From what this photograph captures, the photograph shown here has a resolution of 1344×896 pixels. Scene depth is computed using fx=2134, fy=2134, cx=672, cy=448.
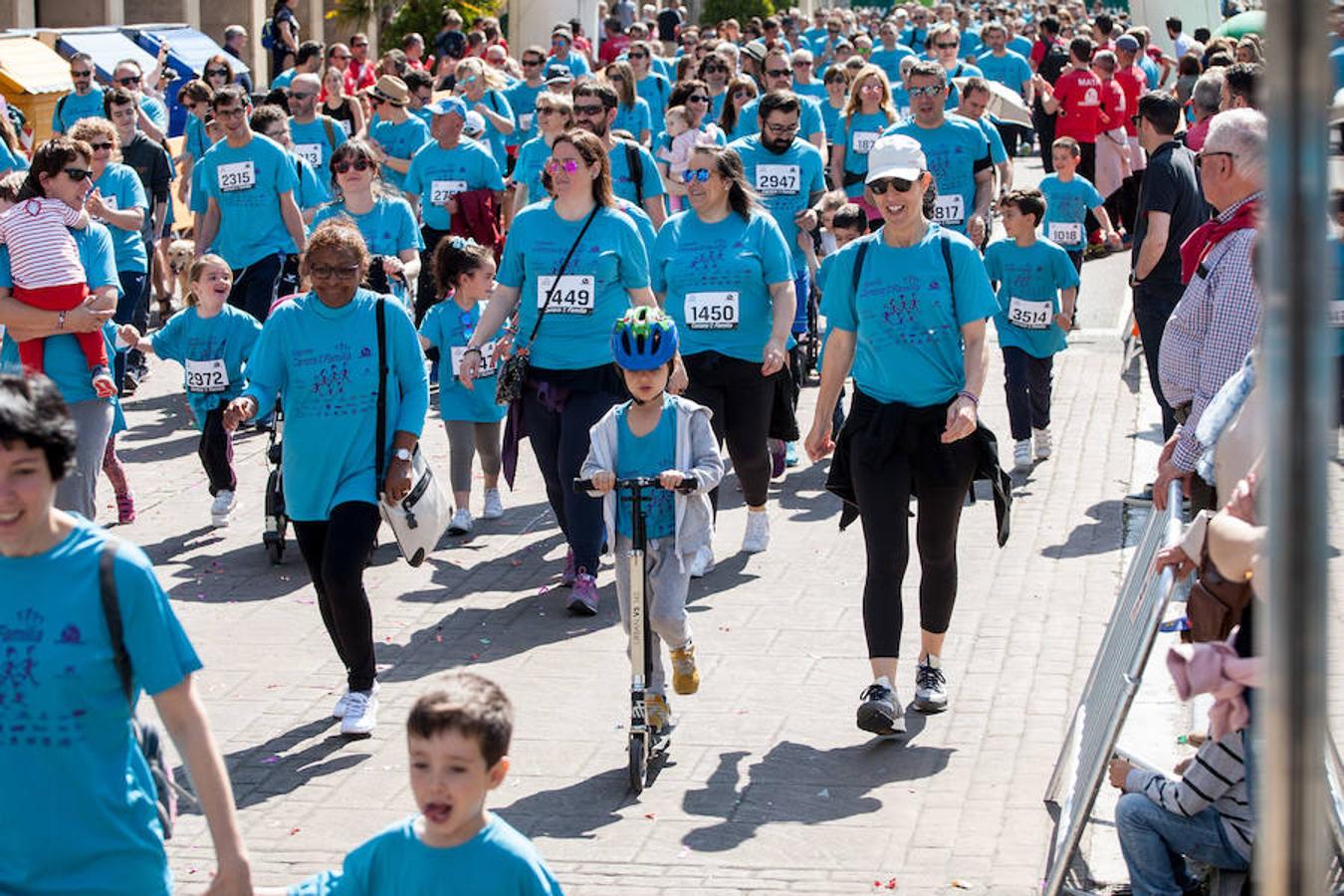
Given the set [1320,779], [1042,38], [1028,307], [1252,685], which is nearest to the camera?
[1320,779]

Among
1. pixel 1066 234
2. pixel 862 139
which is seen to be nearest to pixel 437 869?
pixel 1066 234

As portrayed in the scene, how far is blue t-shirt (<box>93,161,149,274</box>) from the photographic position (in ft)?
41.9

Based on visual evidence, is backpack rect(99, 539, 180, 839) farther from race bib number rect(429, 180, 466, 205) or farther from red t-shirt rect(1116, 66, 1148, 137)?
red t-shirt rect(1116, 66, 1148, 137)

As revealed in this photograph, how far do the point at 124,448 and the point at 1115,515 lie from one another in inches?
227

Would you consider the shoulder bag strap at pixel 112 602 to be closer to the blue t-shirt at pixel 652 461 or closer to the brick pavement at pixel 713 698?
the brick pavement at pixel 713 698

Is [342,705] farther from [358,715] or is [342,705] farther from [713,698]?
[713,698]

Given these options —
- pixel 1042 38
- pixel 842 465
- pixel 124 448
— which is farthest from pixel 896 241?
pixel 1042 38

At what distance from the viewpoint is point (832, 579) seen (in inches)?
361

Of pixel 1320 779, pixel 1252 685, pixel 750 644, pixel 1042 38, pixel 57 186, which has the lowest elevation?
pixel 750 644

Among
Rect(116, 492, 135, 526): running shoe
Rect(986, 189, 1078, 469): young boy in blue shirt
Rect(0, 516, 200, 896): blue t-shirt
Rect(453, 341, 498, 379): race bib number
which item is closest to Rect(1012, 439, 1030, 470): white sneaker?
Rect(986, 189, 1078, 469): young boy in blue shirt

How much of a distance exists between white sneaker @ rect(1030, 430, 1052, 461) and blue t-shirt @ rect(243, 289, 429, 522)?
207 inches

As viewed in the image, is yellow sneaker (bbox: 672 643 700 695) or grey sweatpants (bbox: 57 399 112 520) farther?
grey sweatpants (bbox: 57 399 112 520)

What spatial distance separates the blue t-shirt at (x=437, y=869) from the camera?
11.8 ft

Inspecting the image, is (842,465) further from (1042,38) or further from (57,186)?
(1042,38)
